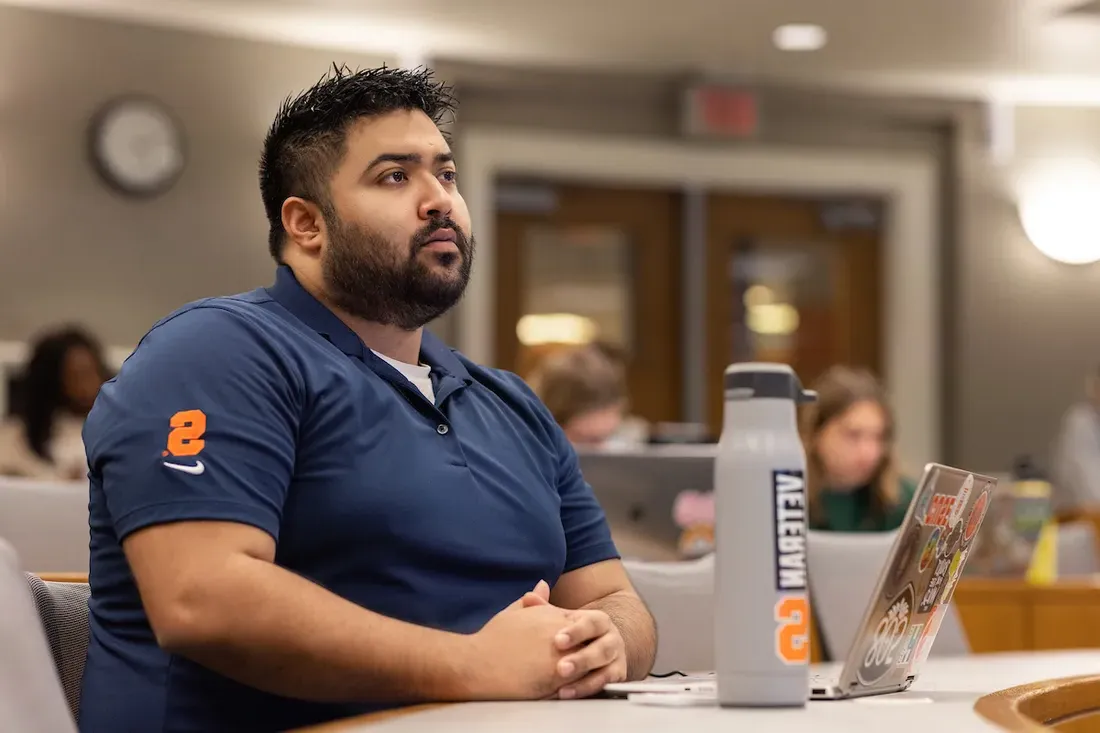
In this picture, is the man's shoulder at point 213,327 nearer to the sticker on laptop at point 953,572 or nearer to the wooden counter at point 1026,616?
the sticker on laptop at point 953,572

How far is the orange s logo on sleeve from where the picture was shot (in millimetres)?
1323

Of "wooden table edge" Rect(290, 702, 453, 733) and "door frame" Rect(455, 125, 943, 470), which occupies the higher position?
"door frame" Rect(455, 125, 943, 470)

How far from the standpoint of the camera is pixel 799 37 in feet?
20.1

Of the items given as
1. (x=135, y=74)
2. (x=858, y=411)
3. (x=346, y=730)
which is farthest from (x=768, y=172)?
(x=346, y=730)

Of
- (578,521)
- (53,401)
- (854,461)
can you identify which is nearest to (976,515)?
(578,521)

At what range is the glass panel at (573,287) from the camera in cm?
693

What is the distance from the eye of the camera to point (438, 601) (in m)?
1.48

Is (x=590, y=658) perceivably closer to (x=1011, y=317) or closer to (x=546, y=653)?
(x=546, y=653)

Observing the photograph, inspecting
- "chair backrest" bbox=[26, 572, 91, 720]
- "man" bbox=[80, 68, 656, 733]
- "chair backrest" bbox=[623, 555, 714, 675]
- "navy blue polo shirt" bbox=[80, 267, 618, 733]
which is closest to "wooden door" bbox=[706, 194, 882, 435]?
"chair backrest" bbox=[623, 555, 714, 675]

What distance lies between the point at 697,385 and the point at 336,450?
5.65 metres

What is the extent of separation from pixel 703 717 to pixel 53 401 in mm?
4332

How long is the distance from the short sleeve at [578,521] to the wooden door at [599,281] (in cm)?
507

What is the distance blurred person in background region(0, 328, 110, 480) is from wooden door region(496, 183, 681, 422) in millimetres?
2277

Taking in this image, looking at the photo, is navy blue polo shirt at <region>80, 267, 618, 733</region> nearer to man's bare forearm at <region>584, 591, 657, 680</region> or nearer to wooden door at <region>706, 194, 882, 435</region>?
man's bare forearm at <region>584, 591, 657, 680</region>
